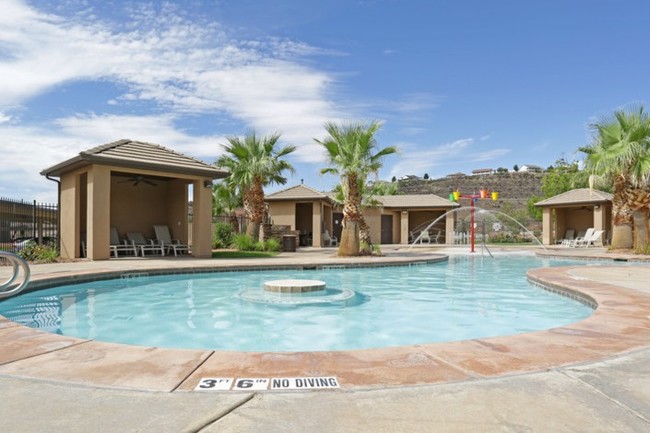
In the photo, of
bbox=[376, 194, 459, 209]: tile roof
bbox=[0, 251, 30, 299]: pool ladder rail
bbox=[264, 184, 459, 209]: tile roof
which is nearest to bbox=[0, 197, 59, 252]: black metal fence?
bbox=[0, 251, 30, 299]: pool ladder rail

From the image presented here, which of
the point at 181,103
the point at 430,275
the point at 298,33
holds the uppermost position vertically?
the point at 298,33

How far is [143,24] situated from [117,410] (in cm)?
1260

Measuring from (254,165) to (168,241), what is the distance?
5513 millimetres

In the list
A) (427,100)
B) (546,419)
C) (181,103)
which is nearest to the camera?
(546,419)

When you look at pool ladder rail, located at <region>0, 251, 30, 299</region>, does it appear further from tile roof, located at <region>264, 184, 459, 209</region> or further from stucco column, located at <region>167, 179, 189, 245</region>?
tile roof, located at <region>264, 184, 459, 209</region>

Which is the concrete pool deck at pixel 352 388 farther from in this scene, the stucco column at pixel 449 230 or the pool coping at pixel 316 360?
the stucco column at pixel 449 230

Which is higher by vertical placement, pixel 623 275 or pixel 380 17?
pixel 380 17

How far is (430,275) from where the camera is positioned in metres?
13.5

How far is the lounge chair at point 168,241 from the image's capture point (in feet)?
56.2

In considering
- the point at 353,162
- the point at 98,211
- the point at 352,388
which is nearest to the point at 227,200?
the point at 353,162

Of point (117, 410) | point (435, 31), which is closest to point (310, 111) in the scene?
point (435, 31)

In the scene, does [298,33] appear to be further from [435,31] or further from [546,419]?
[546,419]

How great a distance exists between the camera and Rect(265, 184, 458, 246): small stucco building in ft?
89.9

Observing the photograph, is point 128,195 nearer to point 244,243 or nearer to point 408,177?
point 244,243
